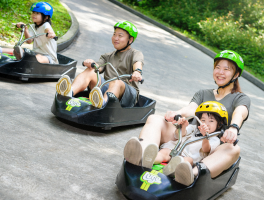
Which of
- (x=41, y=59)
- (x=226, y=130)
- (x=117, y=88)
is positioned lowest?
(x=41, y=59)

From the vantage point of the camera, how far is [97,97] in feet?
11.9

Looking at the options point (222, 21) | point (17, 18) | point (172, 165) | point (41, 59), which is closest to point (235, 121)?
point (172, 165)

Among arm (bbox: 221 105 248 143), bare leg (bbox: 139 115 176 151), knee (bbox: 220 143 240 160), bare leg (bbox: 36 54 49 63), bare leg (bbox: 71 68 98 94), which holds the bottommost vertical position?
bare leg (bbox: 36 54 49 63)

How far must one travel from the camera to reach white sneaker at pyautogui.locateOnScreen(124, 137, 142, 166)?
244cm

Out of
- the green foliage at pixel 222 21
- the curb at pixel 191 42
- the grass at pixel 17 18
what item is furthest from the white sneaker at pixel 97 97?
the green foliage at pixel 222 21

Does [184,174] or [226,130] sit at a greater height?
[226,130]

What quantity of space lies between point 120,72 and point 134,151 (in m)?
2.07

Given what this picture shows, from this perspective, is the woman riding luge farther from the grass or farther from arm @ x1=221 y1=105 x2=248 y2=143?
the grass

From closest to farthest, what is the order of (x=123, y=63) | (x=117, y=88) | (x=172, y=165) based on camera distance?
(x=172, y=165) < (x=117, y=88) < (x=123, y=63)

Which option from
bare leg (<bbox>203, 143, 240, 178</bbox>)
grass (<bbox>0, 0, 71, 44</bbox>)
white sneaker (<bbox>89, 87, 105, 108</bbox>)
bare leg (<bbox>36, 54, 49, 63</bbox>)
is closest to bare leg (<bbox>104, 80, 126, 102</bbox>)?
white sneaker (<bbox>89, 87, 105, 108</bbox>)

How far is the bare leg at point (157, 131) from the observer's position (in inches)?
111

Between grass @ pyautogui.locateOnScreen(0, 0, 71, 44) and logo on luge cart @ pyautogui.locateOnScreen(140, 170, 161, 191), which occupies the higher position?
logo on luge cart @ pyautogui.locateOnScreen(140, 170, 161, 191)

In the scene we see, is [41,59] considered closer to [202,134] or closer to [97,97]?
[97,97]

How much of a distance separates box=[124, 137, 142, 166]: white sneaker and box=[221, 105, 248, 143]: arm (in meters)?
0.72
